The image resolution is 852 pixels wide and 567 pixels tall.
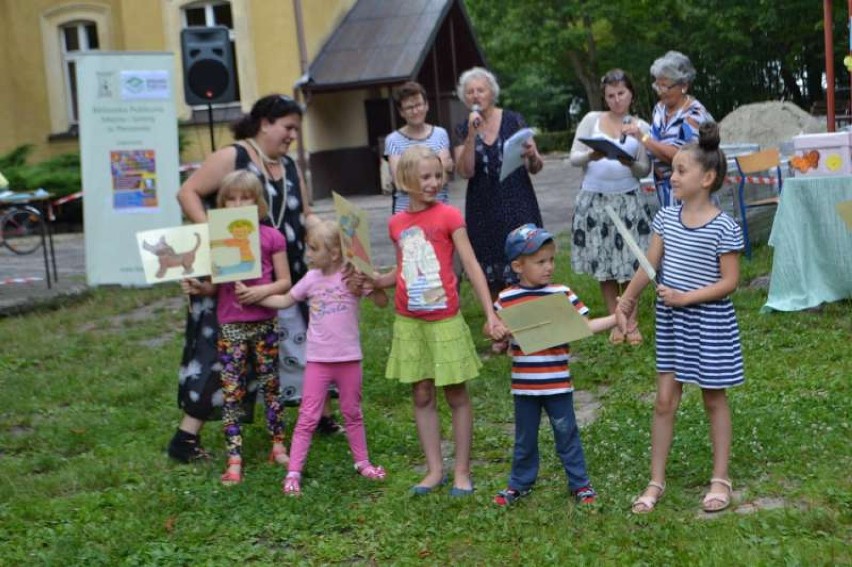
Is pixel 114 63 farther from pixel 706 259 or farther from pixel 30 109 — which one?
pixel 30 109

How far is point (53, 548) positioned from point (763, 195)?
32.0 ft

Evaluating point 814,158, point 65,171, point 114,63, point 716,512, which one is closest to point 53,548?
point 716,512

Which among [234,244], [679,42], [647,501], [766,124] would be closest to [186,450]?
[234,244]

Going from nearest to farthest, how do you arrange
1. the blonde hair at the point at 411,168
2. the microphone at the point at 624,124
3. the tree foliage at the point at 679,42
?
the blonde hair at the point at 411,168
the microphone at the point at 624,124
the tree foliage at the point at 679,42

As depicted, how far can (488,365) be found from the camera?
24.9 feet

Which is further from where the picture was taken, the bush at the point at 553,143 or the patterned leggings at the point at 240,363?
the bush at the point at 553,143

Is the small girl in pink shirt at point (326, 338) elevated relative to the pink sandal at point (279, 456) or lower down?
elevated

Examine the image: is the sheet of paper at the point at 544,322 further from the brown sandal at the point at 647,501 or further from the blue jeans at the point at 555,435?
the brown sandal at the point at 647,501

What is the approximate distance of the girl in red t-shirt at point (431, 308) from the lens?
5047 millimetres

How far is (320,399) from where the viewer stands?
5.46 metres

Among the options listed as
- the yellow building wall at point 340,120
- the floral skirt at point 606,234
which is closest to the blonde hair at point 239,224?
the floral skirt at point 606,234

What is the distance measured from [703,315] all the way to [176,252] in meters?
2.32

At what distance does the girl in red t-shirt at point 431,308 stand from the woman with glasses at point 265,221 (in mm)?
892

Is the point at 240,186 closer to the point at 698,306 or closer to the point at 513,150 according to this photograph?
the point at 698,306
